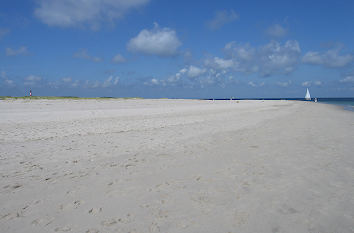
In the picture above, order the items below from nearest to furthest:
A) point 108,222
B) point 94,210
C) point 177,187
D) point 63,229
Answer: point 63,229 → point 108,222 → point 94,210 → point 177,187

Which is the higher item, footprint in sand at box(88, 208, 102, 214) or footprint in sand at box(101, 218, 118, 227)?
footprint in sand at box(88, 208, 102, 214)

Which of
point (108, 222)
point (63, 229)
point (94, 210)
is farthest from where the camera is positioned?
point (94, 210)

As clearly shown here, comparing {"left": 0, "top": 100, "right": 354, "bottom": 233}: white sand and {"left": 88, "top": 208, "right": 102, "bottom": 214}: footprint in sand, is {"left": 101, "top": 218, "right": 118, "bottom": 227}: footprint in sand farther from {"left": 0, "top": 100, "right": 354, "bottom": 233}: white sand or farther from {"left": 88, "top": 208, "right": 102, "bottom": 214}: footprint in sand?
{"left": 88, "top": 208, "right": 102, "bottom": 214}: footprint in sand

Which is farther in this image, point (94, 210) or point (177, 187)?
point (177, 187)

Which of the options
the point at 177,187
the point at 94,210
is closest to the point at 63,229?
the point at 94,210

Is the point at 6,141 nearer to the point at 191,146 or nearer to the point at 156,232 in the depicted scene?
the point at 191,146

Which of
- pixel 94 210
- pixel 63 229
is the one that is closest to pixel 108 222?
pixel 94 210

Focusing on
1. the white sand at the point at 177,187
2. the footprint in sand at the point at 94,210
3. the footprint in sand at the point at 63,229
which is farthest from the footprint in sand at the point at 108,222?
the footprint in sand at the point at 63,229

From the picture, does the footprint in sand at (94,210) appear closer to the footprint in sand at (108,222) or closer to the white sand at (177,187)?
the white sand at (177,187)

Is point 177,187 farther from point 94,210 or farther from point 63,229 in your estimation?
point 63,229

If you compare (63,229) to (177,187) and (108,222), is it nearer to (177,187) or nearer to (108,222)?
(108,222)

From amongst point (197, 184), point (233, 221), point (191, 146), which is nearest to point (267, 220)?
point (233, 221)

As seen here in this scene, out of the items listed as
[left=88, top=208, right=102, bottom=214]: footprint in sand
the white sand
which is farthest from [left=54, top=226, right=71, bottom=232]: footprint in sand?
[left=88, top=208, right=102, bottom=214]: footprint in sand

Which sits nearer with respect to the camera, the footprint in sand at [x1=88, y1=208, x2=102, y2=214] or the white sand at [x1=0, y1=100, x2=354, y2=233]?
the white sand at [x1=0, y1=100, x2=354, y2=233]
